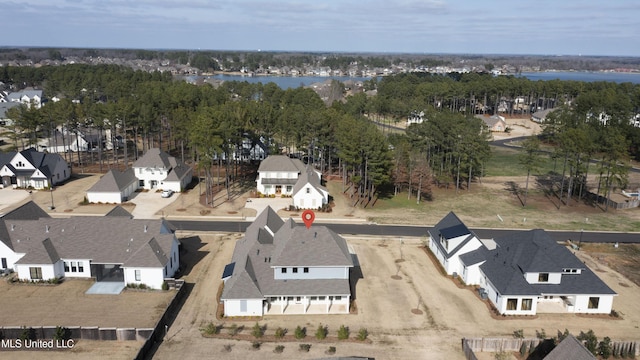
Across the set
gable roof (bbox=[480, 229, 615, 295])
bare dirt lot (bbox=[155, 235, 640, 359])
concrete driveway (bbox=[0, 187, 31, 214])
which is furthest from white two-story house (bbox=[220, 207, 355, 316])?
concrete driveway (bbox=[0, 187, 31, 214])

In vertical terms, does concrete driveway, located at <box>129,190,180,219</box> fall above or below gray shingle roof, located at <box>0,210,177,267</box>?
below

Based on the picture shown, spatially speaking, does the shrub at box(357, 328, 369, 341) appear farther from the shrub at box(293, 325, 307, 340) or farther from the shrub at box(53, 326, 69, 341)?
the shrub at box(53, 326, 69, 341)

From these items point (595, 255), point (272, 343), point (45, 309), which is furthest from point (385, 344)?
point (595, 255)

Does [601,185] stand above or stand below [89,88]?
below

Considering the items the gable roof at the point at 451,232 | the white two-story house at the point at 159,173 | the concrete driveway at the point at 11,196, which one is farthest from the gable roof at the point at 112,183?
the gable roof at the point at 451,232

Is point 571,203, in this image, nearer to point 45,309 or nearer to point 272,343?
point 272,343
